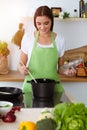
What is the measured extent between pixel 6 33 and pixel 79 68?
2.76 ft

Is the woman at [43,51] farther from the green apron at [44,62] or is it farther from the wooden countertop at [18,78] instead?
the wooden countertop at [18,78]

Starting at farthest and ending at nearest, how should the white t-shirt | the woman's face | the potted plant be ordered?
1. the potted plant
2. the white t-shirt
3. the woman's face

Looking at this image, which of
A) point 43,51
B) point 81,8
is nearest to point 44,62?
point 43,51

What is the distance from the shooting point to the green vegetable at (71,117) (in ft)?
2.81

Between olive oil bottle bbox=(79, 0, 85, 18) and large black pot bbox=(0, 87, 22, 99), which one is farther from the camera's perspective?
olive oil bottle bbox=(79, 0, 85, 18)

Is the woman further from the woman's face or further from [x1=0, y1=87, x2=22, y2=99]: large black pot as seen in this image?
[x1=0, y1=87, x2=22, y2=99]: large black pot

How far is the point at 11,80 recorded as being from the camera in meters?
2.68

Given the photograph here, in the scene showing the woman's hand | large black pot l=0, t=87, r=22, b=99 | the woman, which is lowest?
the woman's hand

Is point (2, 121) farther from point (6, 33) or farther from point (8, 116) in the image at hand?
point (6, 33)

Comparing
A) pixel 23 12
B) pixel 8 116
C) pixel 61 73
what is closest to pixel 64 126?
pixel 8 116

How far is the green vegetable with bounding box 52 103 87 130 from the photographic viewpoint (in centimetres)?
86

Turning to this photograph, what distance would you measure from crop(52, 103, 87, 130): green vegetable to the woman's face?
117 cm

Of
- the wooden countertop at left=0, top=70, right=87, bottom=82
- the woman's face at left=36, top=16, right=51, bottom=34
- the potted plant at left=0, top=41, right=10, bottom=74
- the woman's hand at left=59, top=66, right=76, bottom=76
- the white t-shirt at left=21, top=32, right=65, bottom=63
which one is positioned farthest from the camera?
the potted plant at left=0, top=41, right=10, bottom=74

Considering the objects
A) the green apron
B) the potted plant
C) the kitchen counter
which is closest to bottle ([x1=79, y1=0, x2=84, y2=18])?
the potted plant
